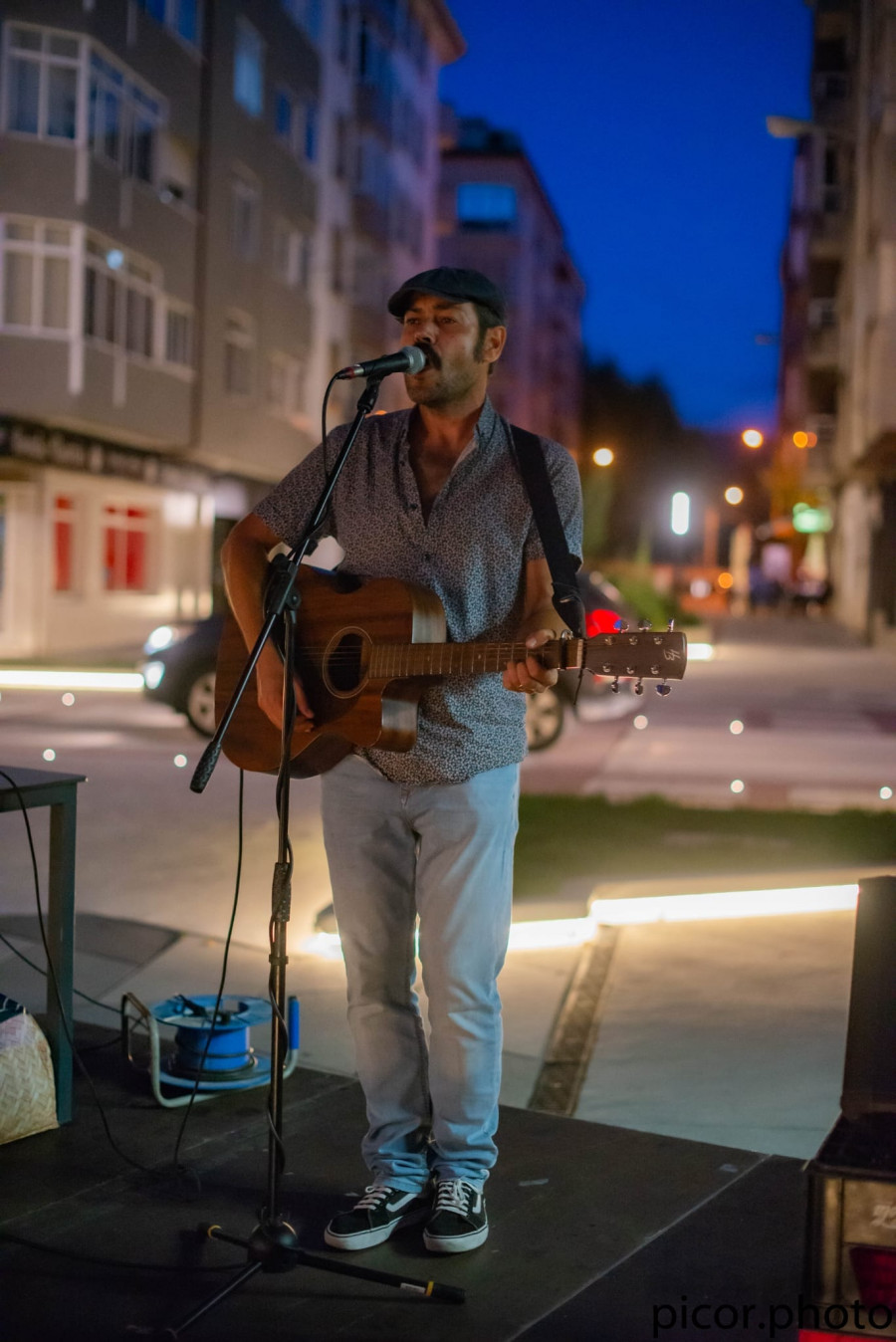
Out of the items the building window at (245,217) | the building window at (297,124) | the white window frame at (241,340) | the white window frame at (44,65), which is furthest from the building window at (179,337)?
the building window at (297,124)

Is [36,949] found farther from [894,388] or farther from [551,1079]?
[894,388]

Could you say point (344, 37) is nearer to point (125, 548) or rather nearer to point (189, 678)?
point (125, 548)

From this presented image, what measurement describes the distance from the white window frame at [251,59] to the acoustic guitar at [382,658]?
2901 cm

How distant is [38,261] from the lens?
23812 millimetres

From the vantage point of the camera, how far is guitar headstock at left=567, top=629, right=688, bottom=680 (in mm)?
3180

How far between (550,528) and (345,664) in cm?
61

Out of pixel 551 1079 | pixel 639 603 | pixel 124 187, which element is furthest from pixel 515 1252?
pixel 639 603

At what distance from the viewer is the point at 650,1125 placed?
452cm

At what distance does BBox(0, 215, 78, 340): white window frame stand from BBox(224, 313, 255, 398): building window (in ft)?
21.6

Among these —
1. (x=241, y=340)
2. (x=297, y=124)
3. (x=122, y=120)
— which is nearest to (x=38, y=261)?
(x=122, y=120)

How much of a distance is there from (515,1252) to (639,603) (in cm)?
2716

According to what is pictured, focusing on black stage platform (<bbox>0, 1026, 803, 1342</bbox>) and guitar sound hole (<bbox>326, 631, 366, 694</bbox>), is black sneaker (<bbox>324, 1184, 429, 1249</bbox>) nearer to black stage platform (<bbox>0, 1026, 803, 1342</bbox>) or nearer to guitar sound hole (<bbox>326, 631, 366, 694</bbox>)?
black stage platform (<bbox>0, 1026, 803, 1342</bbox>)

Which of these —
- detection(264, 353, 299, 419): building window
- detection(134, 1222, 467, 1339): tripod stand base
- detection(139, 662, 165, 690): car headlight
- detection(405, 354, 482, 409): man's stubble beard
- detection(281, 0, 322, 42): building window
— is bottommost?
detection(134, 1222, 467, 1339): tripod stand base

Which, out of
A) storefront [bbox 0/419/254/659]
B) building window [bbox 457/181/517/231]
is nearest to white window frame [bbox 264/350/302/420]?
storefront [bbox 0/419/254/659]
